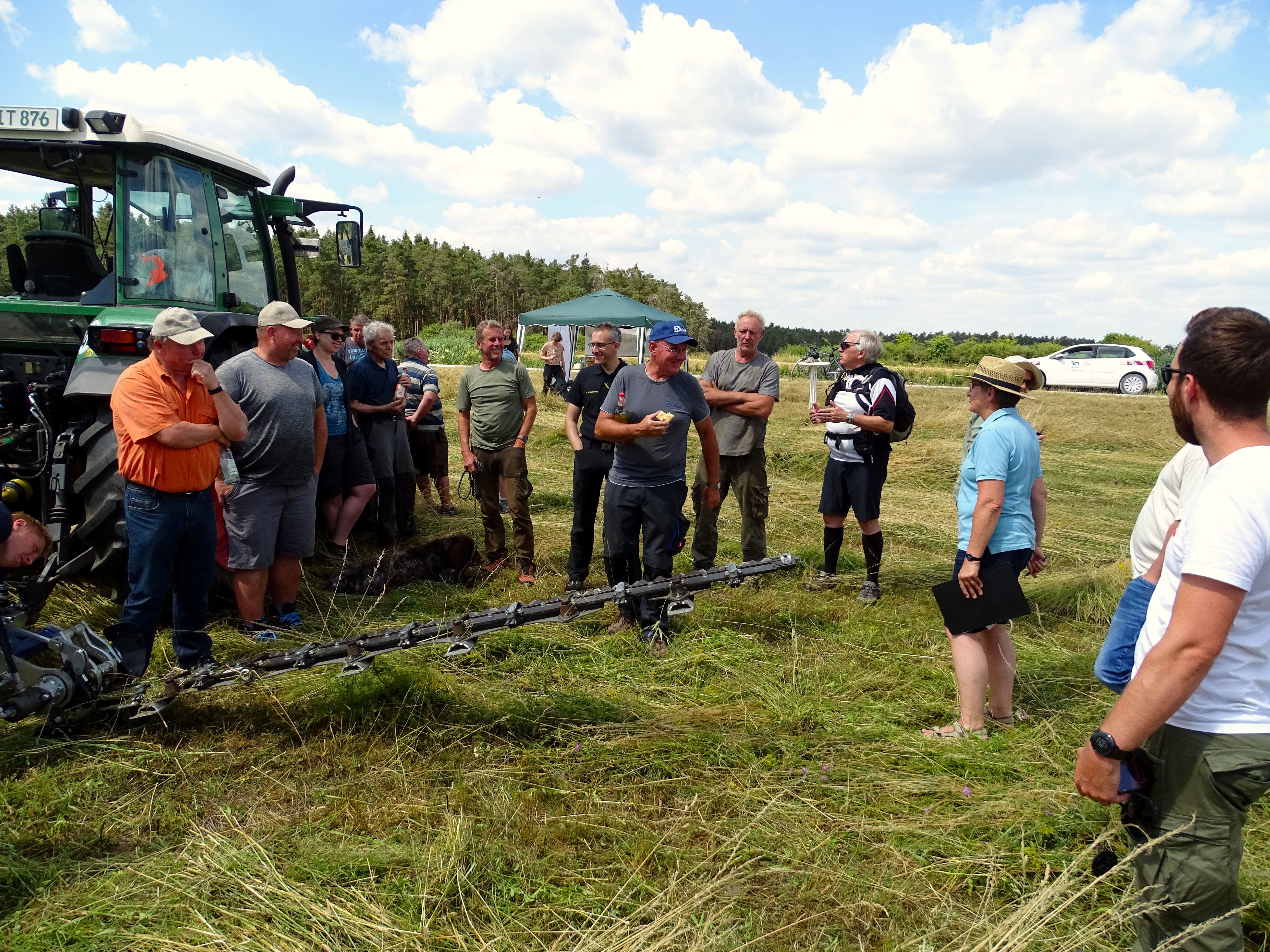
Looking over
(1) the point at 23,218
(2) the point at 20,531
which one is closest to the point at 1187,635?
(2) the point at 20,531

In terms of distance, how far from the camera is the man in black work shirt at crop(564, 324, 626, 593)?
5453 mm

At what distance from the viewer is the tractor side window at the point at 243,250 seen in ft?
17.6

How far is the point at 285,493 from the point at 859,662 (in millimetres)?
3334

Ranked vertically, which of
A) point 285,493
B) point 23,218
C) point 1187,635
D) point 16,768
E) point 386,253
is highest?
point 386,253

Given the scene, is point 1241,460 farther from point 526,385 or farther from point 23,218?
point 23,218

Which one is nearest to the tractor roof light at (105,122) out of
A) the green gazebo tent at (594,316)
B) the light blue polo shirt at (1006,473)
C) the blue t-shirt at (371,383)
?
the blue t-shirt at (371,383)

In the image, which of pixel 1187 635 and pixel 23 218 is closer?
pixel 1187 635

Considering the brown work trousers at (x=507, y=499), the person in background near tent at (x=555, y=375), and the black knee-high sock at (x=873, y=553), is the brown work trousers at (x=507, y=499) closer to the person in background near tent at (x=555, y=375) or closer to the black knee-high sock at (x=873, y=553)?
the black knee-high sock at (x=873, y=553)

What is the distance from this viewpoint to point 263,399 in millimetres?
4527

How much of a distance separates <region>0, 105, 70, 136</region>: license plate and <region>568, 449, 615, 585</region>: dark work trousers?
341 centimetres

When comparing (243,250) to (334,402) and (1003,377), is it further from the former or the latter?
(1003,377)

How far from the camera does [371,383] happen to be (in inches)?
260

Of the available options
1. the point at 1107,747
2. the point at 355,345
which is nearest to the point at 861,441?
the point at 1107,747

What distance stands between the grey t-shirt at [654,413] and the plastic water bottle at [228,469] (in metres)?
2.04
